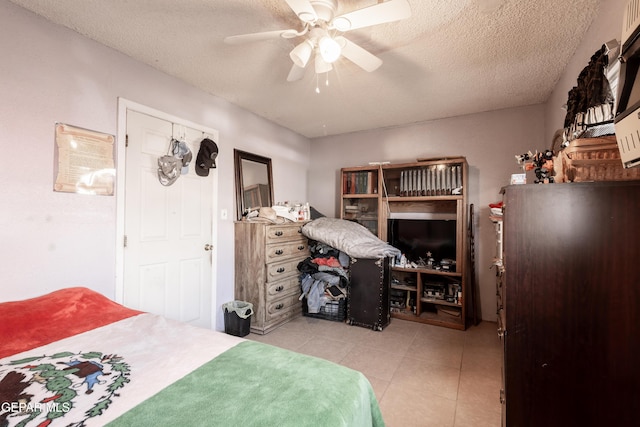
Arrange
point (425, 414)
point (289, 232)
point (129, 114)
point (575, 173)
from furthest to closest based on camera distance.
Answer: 1. point (289, 232)
2. point (129, 114)
3. point (425, 414)
4. point (575, 173)

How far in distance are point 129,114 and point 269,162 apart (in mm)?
1745

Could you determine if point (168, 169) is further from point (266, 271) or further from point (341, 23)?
point (341, 23)

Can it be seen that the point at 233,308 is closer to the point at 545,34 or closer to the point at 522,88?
the point at 545,34

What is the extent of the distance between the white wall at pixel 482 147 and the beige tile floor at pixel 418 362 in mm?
923

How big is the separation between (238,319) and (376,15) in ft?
9.25

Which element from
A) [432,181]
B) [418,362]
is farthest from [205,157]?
[418,362]

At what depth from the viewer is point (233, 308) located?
297cm

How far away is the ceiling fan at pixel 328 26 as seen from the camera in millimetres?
1422

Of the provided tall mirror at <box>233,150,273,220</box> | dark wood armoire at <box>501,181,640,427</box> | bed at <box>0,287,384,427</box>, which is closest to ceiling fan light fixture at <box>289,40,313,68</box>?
dark wood armoire at <box>501,181,640,427</box>

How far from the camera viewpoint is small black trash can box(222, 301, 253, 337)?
9.54 ft

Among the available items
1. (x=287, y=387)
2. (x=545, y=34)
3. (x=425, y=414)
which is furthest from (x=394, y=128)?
(x=287, y=387)

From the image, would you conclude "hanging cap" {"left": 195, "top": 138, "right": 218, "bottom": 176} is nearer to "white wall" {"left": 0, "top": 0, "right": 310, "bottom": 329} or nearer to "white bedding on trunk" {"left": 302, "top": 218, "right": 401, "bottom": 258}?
"white wall" {"left": 0, "top": 0, "right": 310, "bottom": 329}

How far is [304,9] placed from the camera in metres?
1.48

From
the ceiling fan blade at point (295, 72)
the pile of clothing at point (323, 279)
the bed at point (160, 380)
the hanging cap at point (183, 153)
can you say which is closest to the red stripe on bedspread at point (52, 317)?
the bed at point (160, 380)
